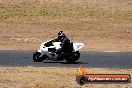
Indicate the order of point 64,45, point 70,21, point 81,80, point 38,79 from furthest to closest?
point 70,21 < point 64,45 < point 38,79 < point 81,80

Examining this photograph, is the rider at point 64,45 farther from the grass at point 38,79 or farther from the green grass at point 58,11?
the green grass at point 58,11

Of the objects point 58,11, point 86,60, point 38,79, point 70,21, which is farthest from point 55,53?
point 58,11

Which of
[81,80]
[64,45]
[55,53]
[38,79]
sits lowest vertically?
[55,53]

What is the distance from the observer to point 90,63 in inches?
1041

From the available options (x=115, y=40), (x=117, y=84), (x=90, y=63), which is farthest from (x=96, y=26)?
Result: (x=117, y=84)

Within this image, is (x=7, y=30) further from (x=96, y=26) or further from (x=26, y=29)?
(x=96, y=26)

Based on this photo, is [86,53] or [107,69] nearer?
[107,69]

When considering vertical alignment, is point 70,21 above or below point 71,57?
below

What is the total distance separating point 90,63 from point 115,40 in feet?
44.5

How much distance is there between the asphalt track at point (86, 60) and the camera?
25.6 metres

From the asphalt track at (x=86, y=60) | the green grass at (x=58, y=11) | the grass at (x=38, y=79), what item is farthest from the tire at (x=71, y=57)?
the green grass at (x=58, y=11)

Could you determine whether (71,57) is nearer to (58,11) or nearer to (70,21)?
(70,21)

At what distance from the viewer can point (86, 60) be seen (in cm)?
2778

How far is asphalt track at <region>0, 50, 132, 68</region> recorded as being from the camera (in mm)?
25609
